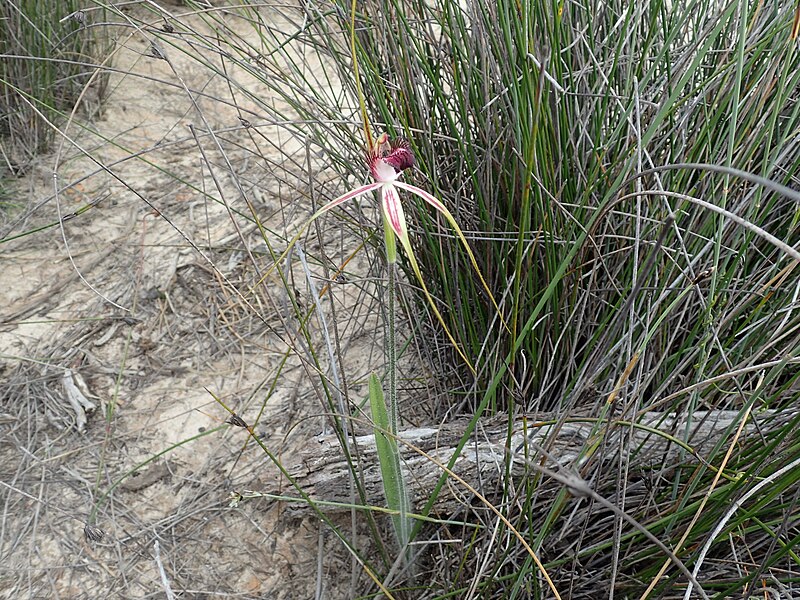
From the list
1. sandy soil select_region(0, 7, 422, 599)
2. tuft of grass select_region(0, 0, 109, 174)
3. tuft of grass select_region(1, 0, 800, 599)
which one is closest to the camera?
tuft of grass select_region(1, 0, 800, 599)

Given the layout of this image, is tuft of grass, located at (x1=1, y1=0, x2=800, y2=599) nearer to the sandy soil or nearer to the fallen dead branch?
the fallen dead branch

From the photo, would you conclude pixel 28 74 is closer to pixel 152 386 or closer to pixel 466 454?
pixel 152 386

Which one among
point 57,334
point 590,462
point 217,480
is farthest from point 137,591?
point 590,462

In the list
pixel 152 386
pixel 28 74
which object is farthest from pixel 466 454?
pixel 28 74

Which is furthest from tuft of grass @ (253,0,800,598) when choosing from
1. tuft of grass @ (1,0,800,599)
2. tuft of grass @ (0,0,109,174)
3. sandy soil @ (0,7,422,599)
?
tuft of grass @ (0,0,109,174)

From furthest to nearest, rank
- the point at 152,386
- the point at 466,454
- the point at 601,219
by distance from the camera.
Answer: the point at 152,386 < the point at 466,454 < the point at 601,219

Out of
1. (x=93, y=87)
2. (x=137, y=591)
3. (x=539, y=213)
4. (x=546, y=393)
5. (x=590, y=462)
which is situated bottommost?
(x=137, y=591)

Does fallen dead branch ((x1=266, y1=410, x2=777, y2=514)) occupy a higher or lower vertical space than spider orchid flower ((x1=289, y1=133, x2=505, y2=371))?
lower

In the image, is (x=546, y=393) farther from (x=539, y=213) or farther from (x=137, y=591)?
(x=137, y=591)
